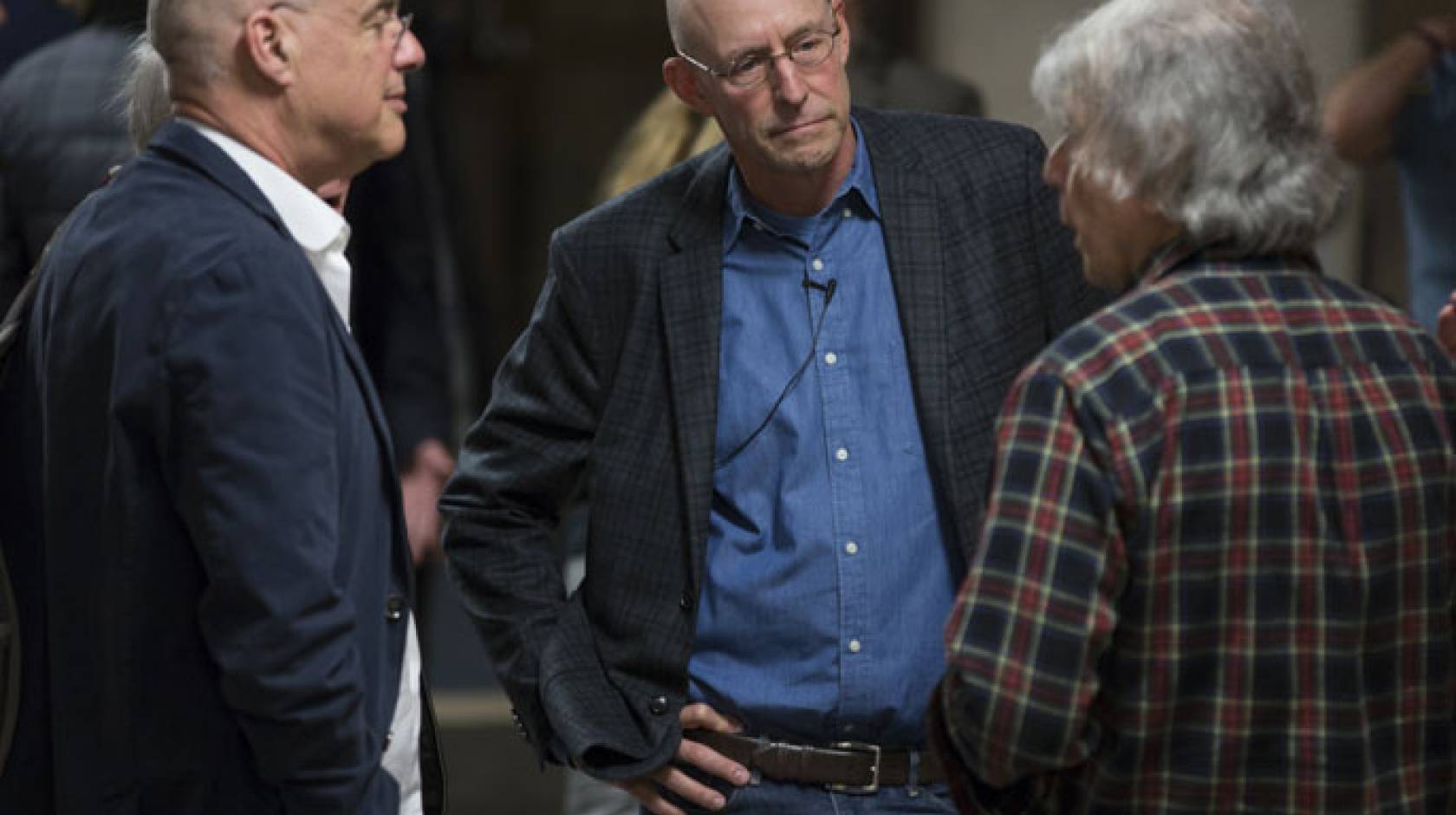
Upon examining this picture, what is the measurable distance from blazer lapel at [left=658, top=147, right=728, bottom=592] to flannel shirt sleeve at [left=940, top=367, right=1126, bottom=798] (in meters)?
0.59

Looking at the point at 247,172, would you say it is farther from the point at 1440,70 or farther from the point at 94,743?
the point at 1440,70

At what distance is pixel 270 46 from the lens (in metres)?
2.51

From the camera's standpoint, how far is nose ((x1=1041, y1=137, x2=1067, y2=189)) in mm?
2398


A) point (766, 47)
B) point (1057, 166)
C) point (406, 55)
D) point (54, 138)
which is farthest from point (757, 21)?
point (54, 138)

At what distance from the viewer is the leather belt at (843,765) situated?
2.75 meters

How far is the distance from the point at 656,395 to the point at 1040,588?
0.78 meters

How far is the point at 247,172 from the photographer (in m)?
2.48

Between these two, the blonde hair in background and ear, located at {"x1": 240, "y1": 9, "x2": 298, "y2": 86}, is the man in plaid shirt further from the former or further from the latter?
the blonde hair in background

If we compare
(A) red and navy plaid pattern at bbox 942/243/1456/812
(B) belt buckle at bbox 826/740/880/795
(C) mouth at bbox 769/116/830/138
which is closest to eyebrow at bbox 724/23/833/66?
(C) mouth at bbox 769/116/830/138

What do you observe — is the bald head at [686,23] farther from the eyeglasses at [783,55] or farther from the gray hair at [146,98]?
the gray hair at [146,98]

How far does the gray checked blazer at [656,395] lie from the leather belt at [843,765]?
11 centimetres

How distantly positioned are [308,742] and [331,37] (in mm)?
754

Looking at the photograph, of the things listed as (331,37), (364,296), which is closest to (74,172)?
(364,296)

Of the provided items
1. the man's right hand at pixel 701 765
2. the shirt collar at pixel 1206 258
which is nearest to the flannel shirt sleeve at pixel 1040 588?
the shirt collar at pixel 1206 258
